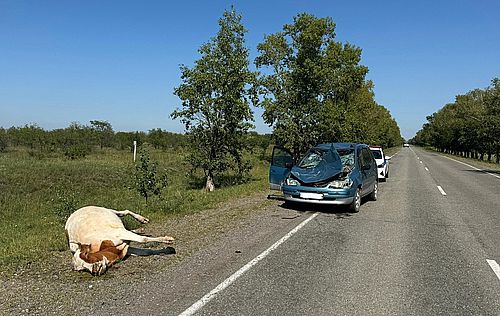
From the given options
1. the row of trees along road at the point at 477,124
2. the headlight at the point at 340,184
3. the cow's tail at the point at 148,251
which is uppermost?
the row of trees along road at the point at 477,124

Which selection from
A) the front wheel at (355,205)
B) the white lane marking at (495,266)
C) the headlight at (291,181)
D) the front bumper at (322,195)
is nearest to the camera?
the white lane marking at (495,266)

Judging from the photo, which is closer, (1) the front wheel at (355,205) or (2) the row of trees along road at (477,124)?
(1) the front wheel at (355,205)

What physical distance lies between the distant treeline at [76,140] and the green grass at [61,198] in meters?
8.38

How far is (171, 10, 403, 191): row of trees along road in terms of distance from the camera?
56.5 ft

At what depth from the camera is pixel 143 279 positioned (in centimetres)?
538

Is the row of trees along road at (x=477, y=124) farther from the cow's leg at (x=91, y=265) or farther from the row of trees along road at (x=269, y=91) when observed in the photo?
the cow's leg at (x=91, y=265)

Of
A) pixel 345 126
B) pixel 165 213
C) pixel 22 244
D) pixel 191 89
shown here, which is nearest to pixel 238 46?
pixel 191 89

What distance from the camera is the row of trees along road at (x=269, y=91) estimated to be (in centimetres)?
1722

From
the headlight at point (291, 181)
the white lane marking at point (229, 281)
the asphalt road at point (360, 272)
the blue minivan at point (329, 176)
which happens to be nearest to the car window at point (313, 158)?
the blue minivan at point (329, 176)

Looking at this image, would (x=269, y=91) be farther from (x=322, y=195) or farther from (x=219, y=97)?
(x=322, y=195)

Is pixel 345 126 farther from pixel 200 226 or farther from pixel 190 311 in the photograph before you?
pixel 190 311

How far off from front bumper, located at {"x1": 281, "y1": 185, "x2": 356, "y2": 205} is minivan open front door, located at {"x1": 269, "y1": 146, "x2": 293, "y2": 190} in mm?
2188

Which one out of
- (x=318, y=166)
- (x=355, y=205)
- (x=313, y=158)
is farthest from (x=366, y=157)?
(x=355, y=205)

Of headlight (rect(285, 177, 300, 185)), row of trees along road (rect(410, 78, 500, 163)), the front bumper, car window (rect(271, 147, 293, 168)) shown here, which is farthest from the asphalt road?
row of trees along road (rect(410, 78, 500, 163))
